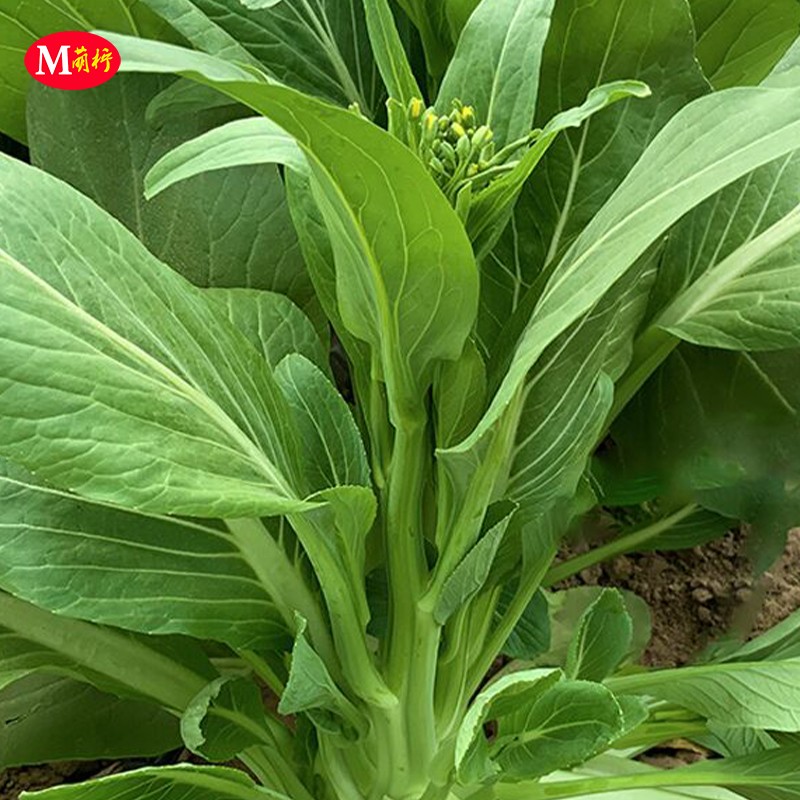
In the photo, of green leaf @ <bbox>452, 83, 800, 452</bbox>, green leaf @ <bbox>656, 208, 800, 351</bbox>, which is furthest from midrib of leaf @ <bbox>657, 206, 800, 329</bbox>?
green leaf @ <bbox>452, 83, 800, 452</bbox>

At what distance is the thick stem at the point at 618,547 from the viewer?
2.16ft

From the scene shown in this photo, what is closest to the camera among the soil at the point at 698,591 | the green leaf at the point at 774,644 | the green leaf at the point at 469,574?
the green leaf at the point at 469,574

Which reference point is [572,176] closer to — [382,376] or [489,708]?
[382,376]

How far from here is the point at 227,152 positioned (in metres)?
0.37

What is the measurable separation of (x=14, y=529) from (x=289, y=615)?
0.13m

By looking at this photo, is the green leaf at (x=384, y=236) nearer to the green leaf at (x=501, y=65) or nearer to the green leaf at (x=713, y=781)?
the green leaf at (x=501, y=65)

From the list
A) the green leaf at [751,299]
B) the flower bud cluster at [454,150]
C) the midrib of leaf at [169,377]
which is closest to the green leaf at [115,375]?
the midrib of leaf at [169,377]

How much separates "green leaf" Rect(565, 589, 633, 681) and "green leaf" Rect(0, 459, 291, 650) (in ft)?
0.44

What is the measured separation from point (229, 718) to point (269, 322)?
0.57 ft

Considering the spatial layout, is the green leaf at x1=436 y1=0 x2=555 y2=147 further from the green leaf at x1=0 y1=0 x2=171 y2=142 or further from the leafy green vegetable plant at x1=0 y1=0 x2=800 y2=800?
the green leaf at x1=0 y1=0 x2=171 y2=142

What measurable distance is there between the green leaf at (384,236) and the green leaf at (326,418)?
1.0 inches

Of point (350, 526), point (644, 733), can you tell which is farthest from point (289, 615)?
point (644, 733)

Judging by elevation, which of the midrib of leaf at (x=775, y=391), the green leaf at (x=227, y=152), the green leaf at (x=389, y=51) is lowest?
the midrib of leaf at (x=775, y=391)

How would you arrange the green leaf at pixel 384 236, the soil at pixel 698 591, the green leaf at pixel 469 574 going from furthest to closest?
the soil at pixel 698 591 < the green leaf at pixel 469 574 < the green leaf at pixel 384 236
